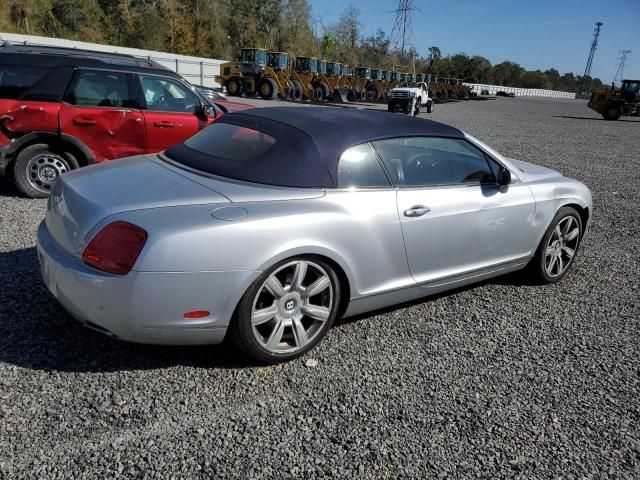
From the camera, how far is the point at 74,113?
6.10m

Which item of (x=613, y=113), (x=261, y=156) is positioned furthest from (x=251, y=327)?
(x=613, y=113)

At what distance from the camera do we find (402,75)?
4269cm

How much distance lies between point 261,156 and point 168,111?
407 centimetres

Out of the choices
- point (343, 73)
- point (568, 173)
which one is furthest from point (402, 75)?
point (568, 173)

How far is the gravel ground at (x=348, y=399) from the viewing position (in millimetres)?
2316

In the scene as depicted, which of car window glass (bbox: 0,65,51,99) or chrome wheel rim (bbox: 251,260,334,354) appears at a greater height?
car window glass (bbox: 0,65,51,99)

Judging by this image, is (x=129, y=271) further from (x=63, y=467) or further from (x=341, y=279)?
(x=341, y=279)

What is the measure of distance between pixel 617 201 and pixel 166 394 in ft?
26.5

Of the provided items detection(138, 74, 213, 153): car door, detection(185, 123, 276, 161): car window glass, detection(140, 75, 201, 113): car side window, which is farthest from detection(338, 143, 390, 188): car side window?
detection(140, 75, 201, 113): car side window

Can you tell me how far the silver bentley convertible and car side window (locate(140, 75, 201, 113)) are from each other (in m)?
3.30

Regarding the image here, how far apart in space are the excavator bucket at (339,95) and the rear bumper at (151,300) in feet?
97.2

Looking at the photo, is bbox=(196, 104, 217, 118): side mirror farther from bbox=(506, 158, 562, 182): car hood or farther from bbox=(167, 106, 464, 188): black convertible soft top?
bbox=(506, 158, 562, 182): car hood

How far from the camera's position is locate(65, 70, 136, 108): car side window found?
243 inches

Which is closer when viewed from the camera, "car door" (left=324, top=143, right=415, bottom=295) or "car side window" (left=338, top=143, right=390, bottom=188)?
"car door" (left=324, top=143, right=415, bottom=295)
